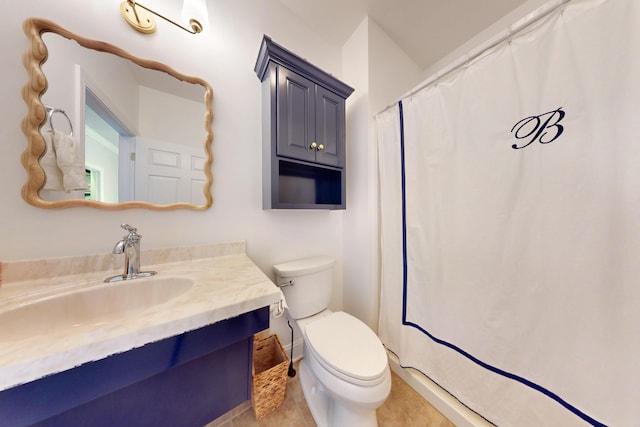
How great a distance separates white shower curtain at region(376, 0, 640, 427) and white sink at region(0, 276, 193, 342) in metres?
1.23

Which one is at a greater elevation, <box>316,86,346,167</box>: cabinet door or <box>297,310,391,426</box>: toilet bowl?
<box>316,86,346,167</box>: cabinet door

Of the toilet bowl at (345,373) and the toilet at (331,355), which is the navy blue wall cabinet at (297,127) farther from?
the toilet bowl at (345,373)

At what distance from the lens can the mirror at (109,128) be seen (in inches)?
27.8

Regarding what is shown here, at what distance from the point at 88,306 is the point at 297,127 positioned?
1.17 metres

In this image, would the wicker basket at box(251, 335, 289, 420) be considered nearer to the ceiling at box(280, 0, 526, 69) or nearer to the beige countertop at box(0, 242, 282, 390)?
the beige countertop at box(0, 242, 282, 390)

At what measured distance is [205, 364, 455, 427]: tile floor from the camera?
94 cm

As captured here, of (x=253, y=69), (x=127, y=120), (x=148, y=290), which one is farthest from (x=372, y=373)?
(x=253, y=69)

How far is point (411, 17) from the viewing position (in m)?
1.36

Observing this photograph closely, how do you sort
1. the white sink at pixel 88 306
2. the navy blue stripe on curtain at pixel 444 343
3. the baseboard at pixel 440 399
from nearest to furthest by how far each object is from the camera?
the white sink at pixel 88 306
the navy blue stripe on curtain at pixel 444 343
the baseboard at pixel 440 399

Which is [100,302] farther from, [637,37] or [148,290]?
[637,37]

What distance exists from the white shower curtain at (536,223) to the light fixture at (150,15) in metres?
1.19

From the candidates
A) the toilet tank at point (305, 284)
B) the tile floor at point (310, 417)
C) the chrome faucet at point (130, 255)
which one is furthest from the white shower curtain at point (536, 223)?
the chrome faucet at point (130, 255)

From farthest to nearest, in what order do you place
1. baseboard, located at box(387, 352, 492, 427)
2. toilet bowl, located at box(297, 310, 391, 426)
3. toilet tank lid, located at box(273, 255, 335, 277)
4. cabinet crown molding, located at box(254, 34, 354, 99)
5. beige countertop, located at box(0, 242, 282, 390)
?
toilet tank lid, located at box(273, 255, 335, 277) → cabinet crown molding, located at box(254, 34, 354, 99) → baseboard, located at box(387, 352, 492, 427) → toilet bowl, located at box(297, 310, 391, 426) → beige countertop, located at box(0, 242, 282, 390)

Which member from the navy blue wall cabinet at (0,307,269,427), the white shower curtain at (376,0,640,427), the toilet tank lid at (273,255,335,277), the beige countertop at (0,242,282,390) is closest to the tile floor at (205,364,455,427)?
the white shower curtain at (376,0,640,427)
